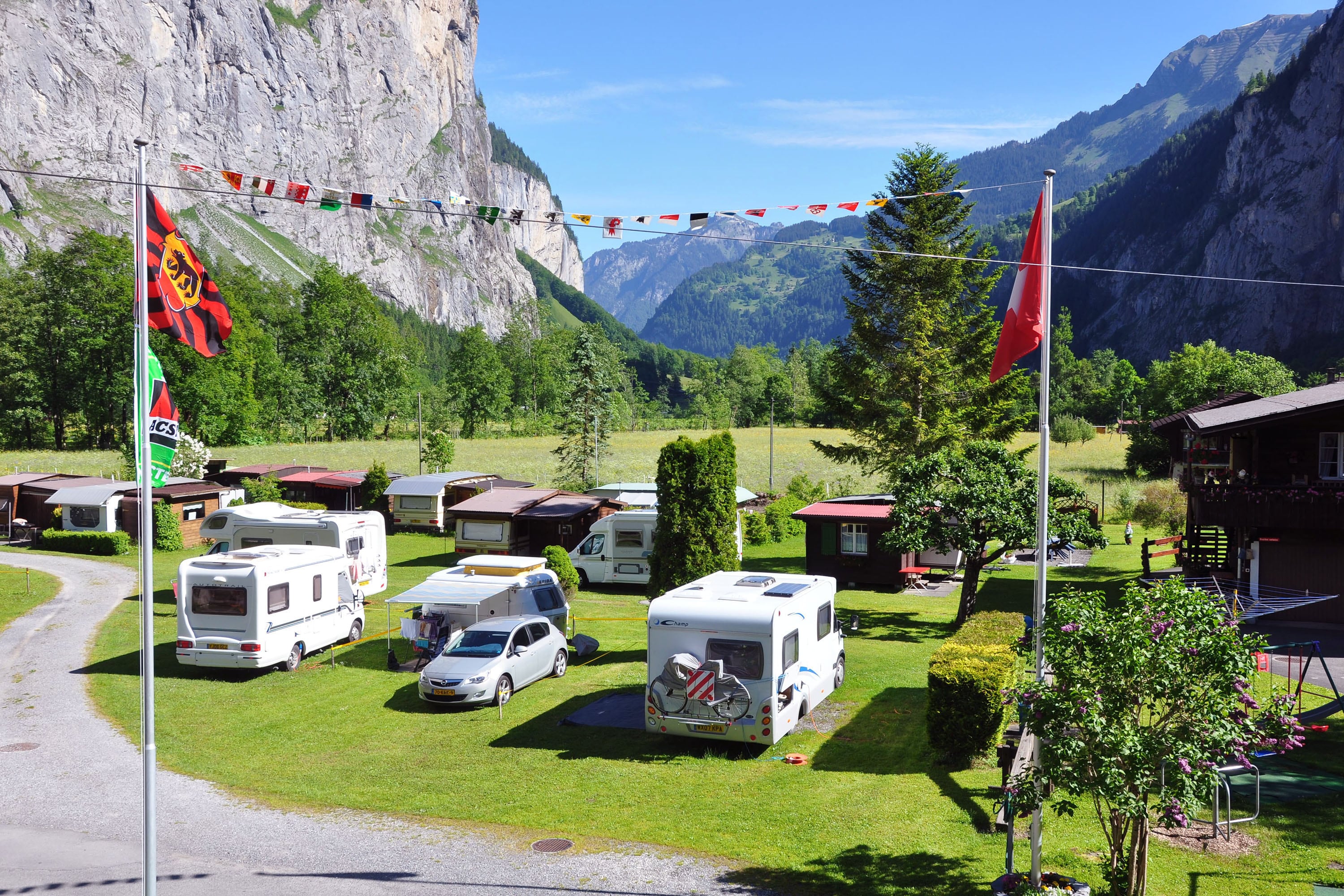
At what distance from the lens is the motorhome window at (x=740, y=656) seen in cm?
1337

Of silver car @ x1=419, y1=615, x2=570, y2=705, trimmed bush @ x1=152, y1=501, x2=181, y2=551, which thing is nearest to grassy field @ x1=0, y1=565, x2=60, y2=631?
trimmed bush @ x1=152, y1=501, x2=181, y2=551

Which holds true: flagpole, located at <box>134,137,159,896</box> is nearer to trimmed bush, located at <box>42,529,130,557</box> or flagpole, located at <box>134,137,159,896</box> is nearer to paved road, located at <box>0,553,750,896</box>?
paved road, located at <box>0,553,750,896</box>

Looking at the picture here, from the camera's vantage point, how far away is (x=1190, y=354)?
70688mm

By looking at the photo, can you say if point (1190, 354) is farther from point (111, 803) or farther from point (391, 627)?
point (111, 803)

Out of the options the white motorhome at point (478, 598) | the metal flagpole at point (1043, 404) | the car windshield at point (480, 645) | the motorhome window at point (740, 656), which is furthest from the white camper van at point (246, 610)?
the metal flagpole at point (1043, 404)

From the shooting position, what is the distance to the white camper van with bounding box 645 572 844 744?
13.3m

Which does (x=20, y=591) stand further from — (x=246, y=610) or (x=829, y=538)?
(x=829, y=538)

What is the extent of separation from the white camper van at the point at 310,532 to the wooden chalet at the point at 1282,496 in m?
23.5

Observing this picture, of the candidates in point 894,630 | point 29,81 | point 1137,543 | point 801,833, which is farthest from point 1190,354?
point 29,81

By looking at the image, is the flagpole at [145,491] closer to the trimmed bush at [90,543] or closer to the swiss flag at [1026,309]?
the swiss flag at [1026,309]

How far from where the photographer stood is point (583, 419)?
5319cm

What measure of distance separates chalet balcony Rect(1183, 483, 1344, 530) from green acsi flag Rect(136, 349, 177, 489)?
24.4 m

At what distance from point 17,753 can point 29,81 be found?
17975 centimetres

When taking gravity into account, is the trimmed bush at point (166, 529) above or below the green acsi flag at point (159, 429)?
below
